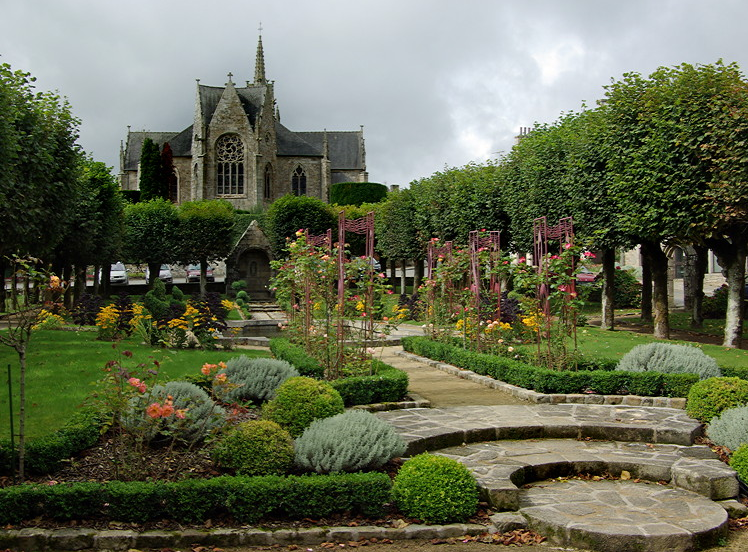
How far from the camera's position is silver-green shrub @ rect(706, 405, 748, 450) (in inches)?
296

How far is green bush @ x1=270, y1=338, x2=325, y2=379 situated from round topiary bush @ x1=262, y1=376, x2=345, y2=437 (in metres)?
2.81

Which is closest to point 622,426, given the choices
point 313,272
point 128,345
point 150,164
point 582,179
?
point 313,272

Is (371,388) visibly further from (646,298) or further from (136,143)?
(136,143)

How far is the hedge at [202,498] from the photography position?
548 centimetres

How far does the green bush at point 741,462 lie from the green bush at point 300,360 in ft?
19.0

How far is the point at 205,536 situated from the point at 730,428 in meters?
5.80

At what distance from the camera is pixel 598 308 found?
98.1 ft

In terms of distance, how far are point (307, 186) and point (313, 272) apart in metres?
54.8

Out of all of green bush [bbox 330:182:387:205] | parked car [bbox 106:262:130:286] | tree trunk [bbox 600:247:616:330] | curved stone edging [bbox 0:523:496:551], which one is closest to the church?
green bush [bbox 330:182:387:205]

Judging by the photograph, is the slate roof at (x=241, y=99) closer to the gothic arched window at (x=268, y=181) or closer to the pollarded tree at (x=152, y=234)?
the gothic arched window at (x=268, y=181)

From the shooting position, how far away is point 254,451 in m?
6.36

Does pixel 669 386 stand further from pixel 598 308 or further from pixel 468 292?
pixel 598 308

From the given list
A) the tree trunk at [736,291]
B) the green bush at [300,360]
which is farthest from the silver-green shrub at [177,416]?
the tree trunk at [736,291]

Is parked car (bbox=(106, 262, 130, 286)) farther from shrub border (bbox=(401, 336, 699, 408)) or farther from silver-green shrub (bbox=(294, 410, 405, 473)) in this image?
silver-green shrub (bbox=(294, 410, 405, 473))
